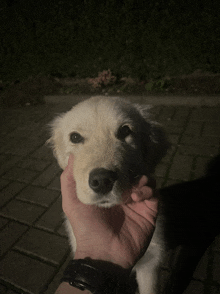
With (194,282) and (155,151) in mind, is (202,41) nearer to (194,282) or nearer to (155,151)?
(155,151)

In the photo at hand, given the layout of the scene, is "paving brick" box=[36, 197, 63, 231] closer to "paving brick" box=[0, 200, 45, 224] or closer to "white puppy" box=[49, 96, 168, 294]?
"paving brick" box=[0, 200, 45, 224]

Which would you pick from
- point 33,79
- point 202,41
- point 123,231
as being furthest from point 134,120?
point 33,79

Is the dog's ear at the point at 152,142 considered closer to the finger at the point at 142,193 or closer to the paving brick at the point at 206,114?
the finger at the point at 142,193

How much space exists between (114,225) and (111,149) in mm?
670

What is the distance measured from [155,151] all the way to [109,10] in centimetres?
582

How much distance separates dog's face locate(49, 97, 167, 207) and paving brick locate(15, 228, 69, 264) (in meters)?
1.03

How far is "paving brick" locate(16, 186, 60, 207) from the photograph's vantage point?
3232mm

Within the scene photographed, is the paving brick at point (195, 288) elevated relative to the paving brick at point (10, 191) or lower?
elevated

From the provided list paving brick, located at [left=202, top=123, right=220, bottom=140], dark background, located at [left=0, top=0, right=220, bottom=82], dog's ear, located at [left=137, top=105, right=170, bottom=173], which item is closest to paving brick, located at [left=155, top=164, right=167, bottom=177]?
dog's ear, located at [left=137, top=105, right=170, bottom=173]

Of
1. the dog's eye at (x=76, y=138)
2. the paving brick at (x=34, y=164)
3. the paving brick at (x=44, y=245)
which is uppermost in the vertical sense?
the dog's eye at (x=76, y=138)

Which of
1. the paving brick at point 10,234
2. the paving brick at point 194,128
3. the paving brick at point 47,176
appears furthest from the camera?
the paving brick at point 194,128

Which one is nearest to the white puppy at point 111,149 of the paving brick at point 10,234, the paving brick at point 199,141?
the paving brick at point 10,234

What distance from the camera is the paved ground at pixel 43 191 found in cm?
225

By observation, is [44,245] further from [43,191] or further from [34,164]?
[34,164]
